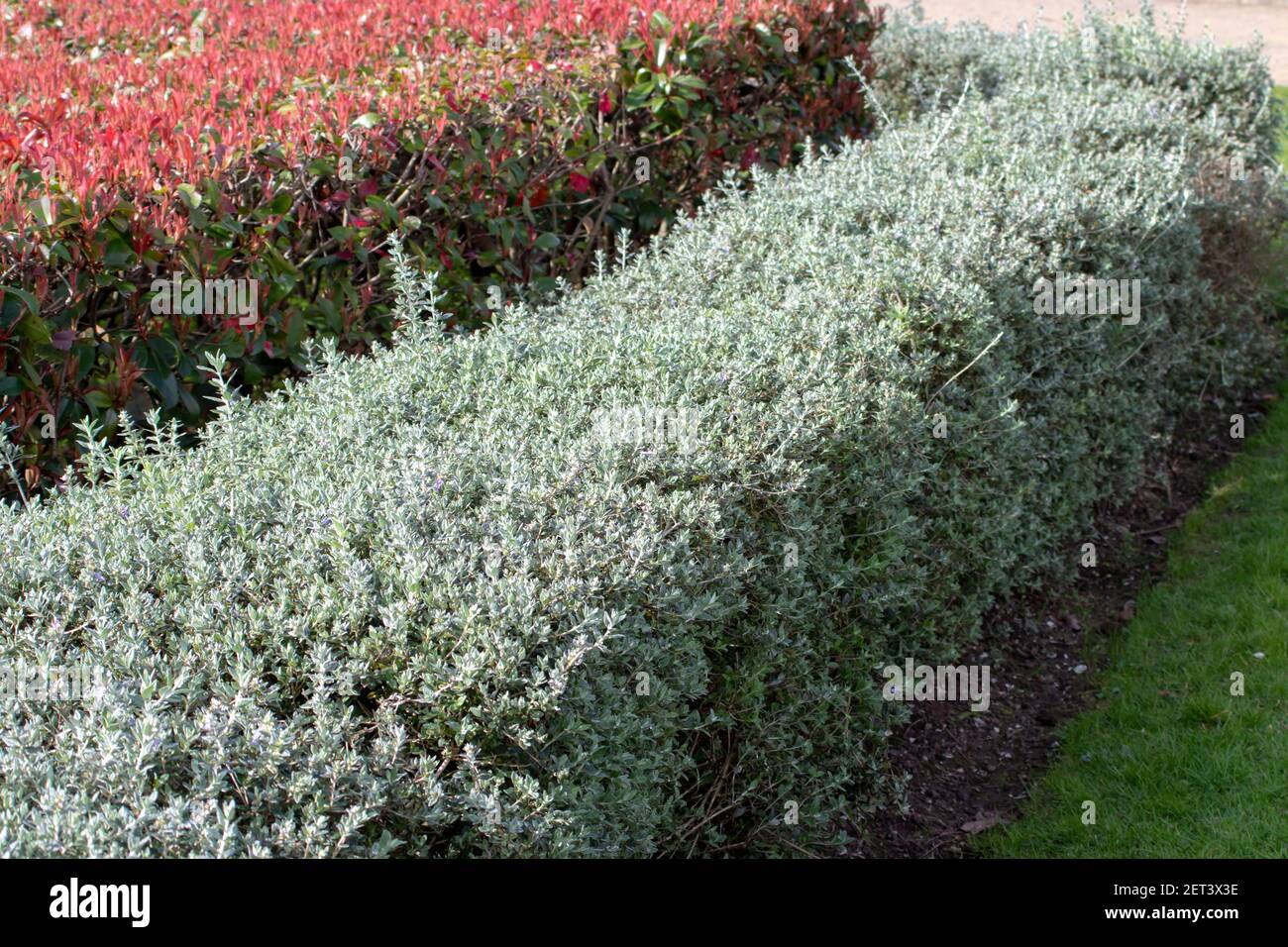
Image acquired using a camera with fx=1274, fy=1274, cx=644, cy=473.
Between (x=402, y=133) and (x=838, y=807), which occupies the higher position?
(x=402, y=133)

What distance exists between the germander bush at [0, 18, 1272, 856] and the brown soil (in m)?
0.24

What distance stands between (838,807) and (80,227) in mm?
3000

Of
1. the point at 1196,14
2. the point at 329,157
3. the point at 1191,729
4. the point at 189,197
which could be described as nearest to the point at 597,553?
the point at 189,197

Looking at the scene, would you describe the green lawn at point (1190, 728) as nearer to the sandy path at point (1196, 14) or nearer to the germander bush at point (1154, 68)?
the germander bush at point (1154, 68)

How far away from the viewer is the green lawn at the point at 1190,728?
386 centimetres

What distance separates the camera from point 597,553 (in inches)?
108

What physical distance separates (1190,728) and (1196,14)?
47.2 ft

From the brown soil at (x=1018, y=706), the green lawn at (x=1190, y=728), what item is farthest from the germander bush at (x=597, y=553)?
the green lawn at (x=1190, y=728)

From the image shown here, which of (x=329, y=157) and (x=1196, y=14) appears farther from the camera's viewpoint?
(x=1196, y=14)

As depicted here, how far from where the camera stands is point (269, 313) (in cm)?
473

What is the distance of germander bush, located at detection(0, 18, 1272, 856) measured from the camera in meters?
2.32

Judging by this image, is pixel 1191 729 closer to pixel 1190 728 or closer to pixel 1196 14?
pixel 1190 728
